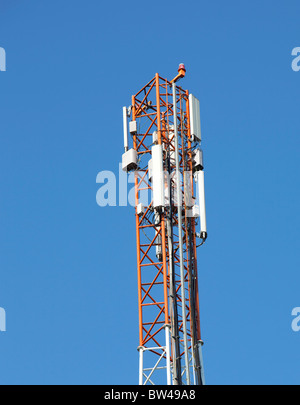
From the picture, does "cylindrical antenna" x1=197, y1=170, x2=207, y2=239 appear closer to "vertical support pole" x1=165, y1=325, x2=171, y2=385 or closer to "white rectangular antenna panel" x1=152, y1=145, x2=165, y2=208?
"white rectangular antenna panel" x1=152, y1=145, x2=165, y2=208

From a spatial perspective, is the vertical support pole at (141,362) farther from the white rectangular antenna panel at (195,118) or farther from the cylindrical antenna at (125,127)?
the white rectangular antenna panel at (195,118)

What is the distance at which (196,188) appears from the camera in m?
82.1

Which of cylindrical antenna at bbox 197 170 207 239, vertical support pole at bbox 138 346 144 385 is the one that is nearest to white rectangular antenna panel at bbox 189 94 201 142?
cylindrical antenna at bbox 197 170 207 239

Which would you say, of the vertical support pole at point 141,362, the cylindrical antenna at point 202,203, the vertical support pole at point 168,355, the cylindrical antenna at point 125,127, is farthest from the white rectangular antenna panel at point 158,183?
the vertical support pole at point 141,362

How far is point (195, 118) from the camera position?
8381 centimetres

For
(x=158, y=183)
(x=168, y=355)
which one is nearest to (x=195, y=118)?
(x=158, y=183)

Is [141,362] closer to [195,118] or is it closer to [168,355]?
[168,355]

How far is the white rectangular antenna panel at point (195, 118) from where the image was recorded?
83250 mm

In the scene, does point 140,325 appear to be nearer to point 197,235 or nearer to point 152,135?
point 197,235

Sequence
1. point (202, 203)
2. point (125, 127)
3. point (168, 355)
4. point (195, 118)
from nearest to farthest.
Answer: point (168, 355) < point (202, 203) < point (195, 118) < point (125, 127)

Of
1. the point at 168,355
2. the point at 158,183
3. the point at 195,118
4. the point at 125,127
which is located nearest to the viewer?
the point at 168,355
